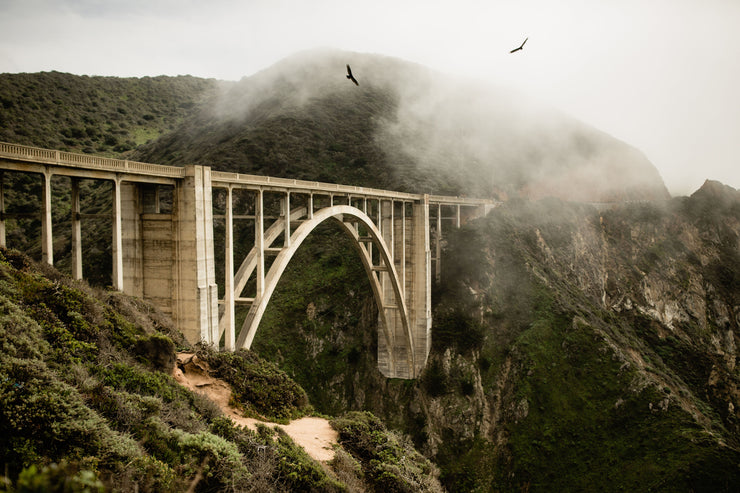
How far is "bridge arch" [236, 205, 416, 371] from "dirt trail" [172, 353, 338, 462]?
3.38 m

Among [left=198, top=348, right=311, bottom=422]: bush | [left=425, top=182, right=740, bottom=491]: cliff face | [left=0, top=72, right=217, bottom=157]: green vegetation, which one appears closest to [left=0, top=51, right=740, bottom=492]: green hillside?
[left=425, top=182, right=740, bottom=491]: cliff face

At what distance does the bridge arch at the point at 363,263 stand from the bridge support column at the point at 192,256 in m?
1.67

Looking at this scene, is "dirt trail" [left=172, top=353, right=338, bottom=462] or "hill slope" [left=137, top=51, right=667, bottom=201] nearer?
"dirt trail" [left=172, top=353, right=338, bottom=462]

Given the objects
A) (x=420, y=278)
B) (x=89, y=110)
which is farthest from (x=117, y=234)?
(x=89, y=110)

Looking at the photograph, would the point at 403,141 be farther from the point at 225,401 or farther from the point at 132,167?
the point at 225,401

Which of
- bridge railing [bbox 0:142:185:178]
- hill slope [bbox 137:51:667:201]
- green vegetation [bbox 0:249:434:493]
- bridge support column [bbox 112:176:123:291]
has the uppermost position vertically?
hill slope [bbox 137:51:667:201]

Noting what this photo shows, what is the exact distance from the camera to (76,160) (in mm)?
11094

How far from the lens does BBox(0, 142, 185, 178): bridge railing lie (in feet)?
32.5

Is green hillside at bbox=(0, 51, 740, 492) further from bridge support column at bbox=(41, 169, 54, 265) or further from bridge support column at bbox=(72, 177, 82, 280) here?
bridge support column at bbox=(72, 177, 82, 280)

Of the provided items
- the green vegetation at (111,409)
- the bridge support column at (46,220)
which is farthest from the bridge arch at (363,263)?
the bridge support column at (46,220)

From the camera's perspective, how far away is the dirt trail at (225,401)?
1088cm

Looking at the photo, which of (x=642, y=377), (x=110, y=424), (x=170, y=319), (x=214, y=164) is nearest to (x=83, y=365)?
(x=110, y=424)

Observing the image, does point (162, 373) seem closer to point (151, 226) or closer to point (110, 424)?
point (110, 424)

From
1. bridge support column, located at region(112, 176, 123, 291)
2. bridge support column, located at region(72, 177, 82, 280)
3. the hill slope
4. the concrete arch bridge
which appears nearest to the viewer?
the concrete arch bridge
